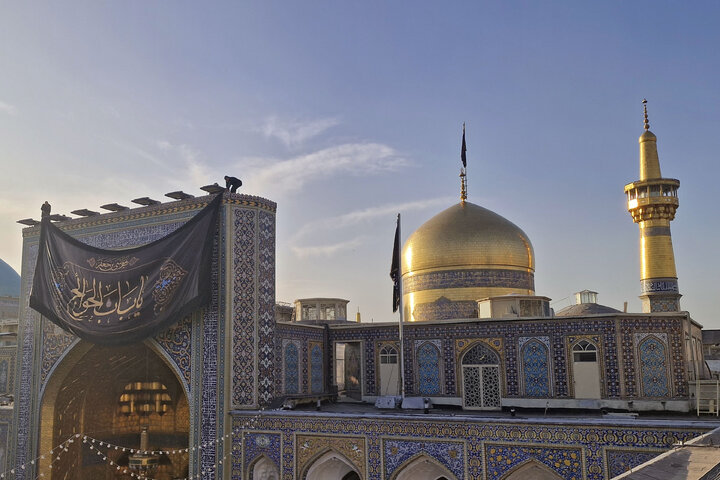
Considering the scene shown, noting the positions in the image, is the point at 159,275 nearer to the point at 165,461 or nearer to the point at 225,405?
the point at 225,405

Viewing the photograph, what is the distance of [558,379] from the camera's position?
1244 centimetres

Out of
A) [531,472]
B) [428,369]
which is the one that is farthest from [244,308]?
[531,472]

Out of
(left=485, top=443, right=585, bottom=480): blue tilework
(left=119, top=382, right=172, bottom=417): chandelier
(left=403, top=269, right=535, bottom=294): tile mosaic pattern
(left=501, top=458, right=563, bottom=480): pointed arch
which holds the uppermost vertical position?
(left=403, top=269, right=535, bottom=294): tile mosaic pattern

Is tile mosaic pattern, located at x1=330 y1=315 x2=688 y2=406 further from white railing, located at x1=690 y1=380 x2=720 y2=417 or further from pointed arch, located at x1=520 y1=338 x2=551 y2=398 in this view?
white railing, located at x1=690 y1=380 x2=720 y2=417

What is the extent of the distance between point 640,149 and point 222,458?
12.3 meters

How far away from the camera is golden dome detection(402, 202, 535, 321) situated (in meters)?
18.3

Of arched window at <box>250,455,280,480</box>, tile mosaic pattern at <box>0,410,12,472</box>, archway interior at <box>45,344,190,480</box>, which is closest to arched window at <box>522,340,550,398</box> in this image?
arched window at <box>250,455,280,480</box>

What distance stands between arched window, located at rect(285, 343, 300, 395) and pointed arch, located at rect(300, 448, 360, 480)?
8.92 feet

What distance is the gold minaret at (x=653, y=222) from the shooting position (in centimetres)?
1547

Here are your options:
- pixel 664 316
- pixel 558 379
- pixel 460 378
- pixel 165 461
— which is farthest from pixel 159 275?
pixel 664 316

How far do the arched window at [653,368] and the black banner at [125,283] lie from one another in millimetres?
7729

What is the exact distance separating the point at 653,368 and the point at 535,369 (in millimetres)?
2044

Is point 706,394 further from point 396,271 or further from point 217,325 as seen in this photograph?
point 217,325

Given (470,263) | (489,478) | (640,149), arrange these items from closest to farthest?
(489,478) < (640,149) < (470,263)
